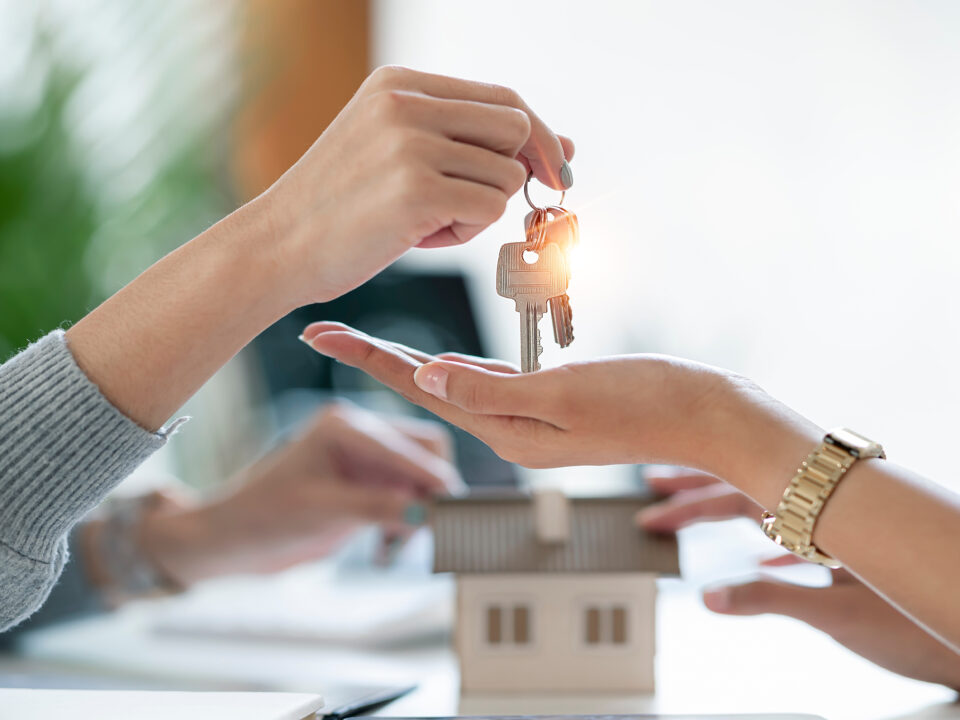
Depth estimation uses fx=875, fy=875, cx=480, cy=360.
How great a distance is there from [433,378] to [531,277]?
13 cm

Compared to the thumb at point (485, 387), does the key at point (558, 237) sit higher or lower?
higher

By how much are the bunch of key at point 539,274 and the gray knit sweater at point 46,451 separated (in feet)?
0.94

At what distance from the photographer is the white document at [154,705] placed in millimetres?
516

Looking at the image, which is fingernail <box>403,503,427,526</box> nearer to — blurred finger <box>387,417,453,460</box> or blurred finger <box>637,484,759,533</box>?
blurred finger <box>387,417,453,460</box>

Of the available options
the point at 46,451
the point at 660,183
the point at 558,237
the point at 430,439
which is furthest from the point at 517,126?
the point at 660,183

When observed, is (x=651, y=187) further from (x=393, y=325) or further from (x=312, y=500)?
(x=312, y=500)

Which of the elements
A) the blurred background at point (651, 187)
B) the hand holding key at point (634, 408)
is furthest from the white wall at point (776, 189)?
the hand holding key at point (634, 408)

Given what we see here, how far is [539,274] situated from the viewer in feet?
2.22

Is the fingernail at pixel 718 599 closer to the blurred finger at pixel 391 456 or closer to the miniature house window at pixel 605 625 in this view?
the miniature house window at pixel 605 625

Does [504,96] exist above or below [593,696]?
above

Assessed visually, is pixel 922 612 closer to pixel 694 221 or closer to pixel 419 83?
pixel 419 83

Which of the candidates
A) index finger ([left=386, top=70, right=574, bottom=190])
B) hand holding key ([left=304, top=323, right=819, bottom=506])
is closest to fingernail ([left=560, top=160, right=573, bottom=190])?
index finger ([left=386, top=70, right=574, bottom=190])

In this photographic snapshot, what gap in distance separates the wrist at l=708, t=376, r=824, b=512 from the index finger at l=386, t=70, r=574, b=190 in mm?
196

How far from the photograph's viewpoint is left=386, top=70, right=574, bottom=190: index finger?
570 mm
